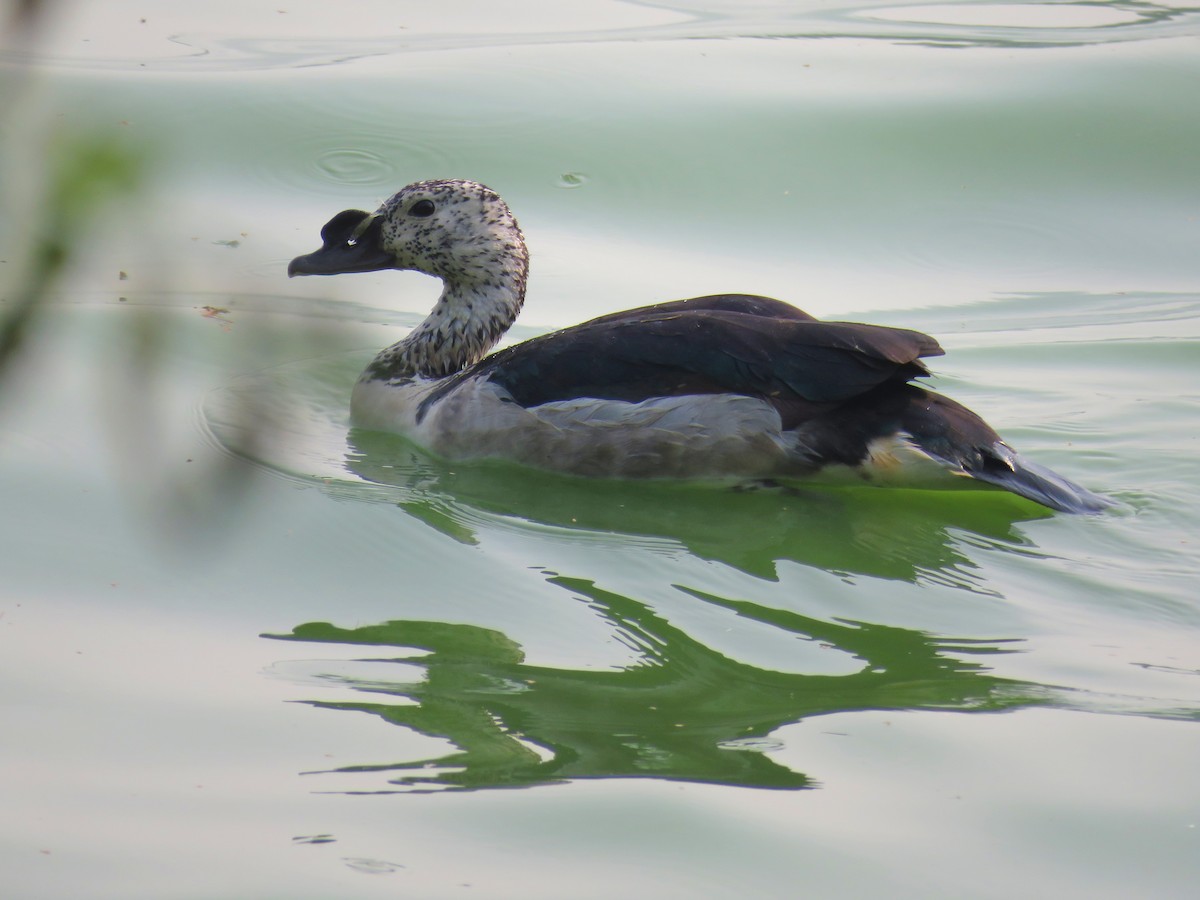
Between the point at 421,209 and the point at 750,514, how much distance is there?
2.05 metres

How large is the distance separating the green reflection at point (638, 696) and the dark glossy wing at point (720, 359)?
1.07 metres

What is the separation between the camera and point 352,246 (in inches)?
250

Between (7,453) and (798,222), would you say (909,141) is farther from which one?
(7,453)

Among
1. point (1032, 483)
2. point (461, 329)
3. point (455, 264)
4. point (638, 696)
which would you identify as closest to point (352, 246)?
point (455, 264)

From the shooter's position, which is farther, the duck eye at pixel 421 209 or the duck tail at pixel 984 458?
the duck eye at pixel 421 209

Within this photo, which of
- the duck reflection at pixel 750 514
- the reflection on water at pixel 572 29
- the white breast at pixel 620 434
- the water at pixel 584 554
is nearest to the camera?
the water at pixel 584 554

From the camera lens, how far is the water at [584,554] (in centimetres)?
304

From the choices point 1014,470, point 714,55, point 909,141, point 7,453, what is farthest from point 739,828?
point 714,55

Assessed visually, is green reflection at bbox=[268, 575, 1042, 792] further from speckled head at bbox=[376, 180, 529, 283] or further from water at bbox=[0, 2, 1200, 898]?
speckled head at bbox=[376, 180, 529, 283]

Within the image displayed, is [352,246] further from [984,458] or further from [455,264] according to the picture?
[984,458]

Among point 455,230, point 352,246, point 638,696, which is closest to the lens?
point 638,696

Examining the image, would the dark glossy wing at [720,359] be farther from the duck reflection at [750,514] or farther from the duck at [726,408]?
the duck reflection at [750,514]

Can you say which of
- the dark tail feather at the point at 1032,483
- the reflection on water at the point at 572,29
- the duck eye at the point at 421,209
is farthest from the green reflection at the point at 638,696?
the reflection on water at the point at 572,29

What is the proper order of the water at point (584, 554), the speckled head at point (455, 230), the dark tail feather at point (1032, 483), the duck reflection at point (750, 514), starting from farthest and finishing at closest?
the speckled head at point (455, 230), the dark tail feather at point (1032, 483), the duck reflection at point (750, 514), the water at point (584, 554)
